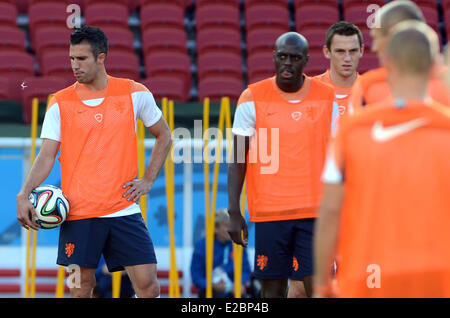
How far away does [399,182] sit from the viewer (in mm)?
2783

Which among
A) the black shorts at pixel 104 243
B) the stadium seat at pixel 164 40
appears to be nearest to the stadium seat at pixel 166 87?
the stadium seat at pixel 164 40

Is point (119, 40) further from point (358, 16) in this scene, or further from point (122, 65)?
point (358, 16)

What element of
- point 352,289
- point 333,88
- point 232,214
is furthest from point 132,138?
point 352,289

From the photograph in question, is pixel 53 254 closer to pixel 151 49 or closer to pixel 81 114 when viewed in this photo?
pixel 81 114

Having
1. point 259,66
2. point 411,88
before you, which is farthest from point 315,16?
point 411,88

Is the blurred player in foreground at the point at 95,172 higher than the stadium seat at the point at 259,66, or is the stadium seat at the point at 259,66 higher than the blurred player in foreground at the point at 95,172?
the stadium seat at the point at 259,66

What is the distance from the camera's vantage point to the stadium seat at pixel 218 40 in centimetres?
1131

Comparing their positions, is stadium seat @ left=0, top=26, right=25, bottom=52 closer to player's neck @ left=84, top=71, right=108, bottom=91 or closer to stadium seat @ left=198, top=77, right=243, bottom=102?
stadium seat @ left=198, top=77, right=243, bottom=102

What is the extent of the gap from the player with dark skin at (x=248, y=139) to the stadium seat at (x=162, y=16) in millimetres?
6705

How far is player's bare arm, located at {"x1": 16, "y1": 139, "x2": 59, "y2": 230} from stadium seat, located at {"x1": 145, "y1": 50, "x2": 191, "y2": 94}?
526 centimetres

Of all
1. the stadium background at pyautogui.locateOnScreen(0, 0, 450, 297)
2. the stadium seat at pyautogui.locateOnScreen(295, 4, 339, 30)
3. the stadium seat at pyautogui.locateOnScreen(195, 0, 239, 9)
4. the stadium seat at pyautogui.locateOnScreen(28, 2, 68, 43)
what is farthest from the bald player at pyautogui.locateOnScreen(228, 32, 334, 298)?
the stadium seat at pyautogui.locateOnScreen(195, 0, 239, 9)

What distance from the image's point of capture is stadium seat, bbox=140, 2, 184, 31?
38.4ft

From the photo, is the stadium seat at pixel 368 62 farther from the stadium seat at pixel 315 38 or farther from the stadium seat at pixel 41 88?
the stadium seat at pixel 41 88

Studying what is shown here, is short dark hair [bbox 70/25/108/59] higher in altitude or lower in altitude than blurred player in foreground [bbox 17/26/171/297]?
higher
